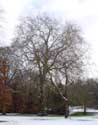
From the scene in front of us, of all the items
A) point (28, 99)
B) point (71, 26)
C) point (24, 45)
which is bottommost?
point (28, 99)

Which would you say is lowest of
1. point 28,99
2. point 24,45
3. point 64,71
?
point 28,99

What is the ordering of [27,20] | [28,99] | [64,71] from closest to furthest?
[64,71]
[27,20]
[28,99]

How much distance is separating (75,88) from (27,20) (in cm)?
1097

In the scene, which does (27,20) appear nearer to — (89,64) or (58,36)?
(58,36)

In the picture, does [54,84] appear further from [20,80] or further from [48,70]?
[20,80]

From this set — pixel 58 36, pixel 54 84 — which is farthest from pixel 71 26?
pixel 54 84

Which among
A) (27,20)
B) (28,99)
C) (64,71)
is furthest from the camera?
(28,99)

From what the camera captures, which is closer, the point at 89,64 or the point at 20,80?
the point at 89,64

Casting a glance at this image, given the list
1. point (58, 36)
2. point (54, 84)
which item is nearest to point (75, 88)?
point (54, 84)

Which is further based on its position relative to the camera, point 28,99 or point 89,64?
point 28,99

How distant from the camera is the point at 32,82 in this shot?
1644 inches

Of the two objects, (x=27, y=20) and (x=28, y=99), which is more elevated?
(x=27, y=20)

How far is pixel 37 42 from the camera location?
4147 cm

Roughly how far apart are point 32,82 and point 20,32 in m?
6.61
